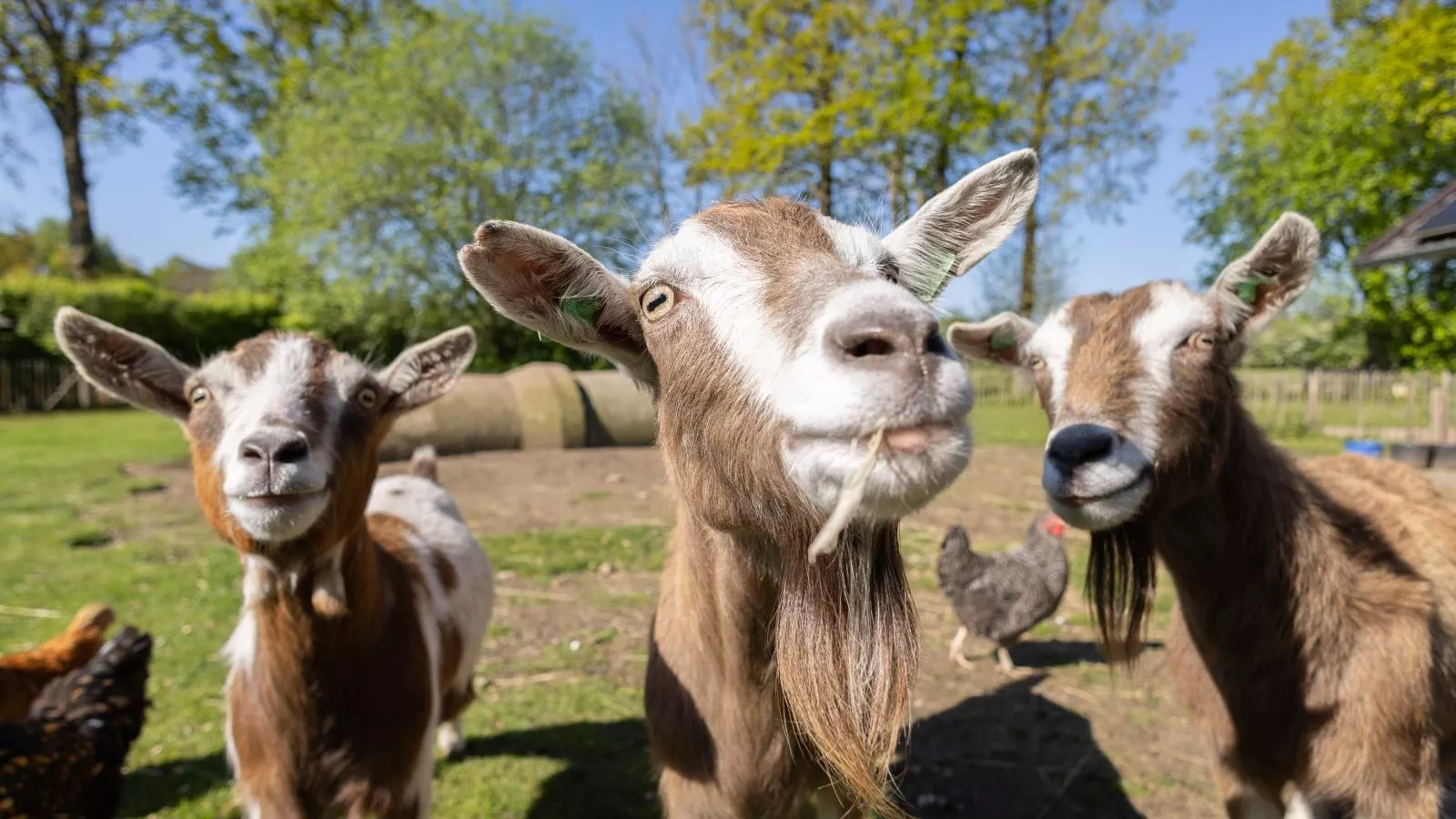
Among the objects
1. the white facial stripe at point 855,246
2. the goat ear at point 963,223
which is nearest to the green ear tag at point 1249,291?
the goat ear at point 963,223

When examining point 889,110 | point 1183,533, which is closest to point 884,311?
point 1183,533

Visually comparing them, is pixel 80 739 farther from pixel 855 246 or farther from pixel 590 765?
pixel 855 246

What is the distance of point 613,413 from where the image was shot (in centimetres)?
1385

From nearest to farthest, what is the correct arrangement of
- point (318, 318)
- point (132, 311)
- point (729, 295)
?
point (729, 295), point (318, 318), point (132, 311)

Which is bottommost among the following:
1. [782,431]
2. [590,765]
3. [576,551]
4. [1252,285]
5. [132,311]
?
[590,765]

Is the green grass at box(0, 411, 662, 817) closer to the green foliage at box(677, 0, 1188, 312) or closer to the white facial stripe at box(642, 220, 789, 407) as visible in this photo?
the white facial stripe at box(642, 220, 789, 407)

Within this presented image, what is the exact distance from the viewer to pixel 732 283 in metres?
1.80

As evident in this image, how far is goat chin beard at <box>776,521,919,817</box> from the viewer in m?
1.78

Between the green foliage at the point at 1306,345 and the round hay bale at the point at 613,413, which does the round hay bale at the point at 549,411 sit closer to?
the round hay bale at the point at 613,413

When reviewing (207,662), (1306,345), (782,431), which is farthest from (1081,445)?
(1306,345)

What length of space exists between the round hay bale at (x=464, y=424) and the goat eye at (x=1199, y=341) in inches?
425

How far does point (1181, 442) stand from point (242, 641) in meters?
3.63

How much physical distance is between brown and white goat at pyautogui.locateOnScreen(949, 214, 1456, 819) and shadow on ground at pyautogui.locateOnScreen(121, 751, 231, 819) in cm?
438

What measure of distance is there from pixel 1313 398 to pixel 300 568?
23.1 m
